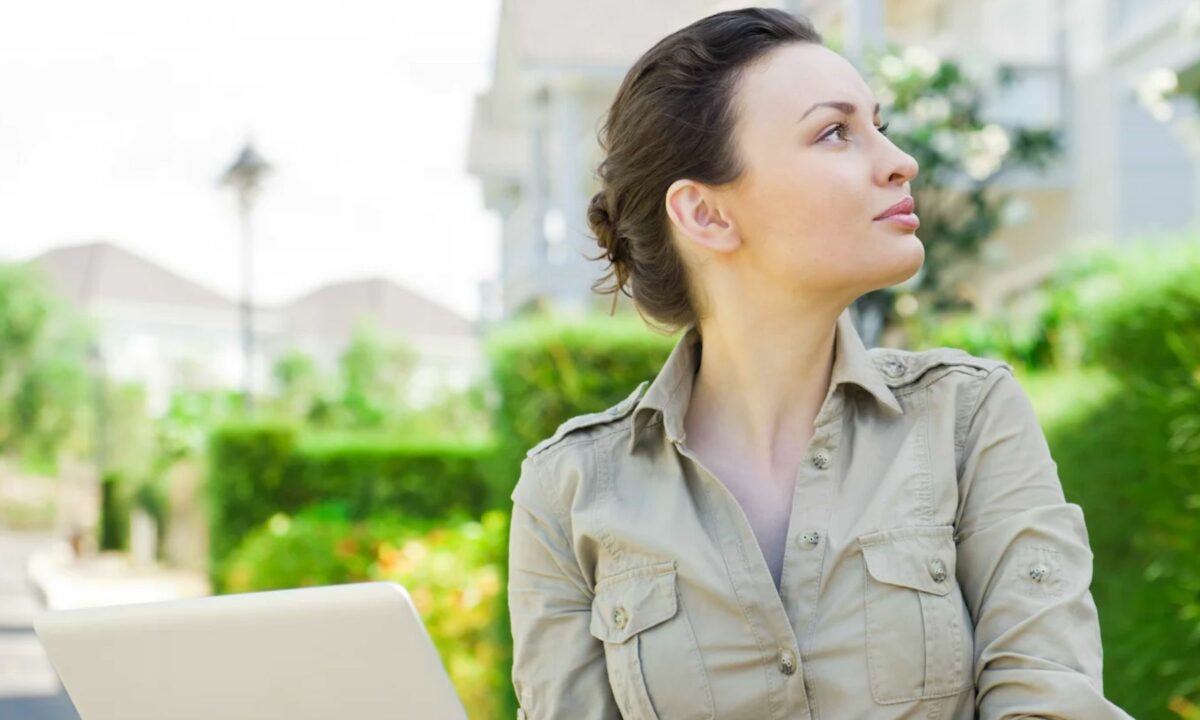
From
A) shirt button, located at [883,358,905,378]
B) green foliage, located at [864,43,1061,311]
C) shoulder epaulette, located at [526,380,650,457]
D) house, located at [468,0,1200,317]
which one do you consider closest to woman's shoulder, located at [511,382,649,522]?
shoulder epaulette, located at [526,380,650,457]

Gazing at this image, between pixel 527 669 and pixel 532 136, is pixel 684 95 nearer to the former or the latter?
pixel 527 669

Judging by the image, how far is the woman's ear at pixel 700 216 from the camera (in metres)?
2.15

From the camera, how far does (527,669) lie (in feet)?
6.93

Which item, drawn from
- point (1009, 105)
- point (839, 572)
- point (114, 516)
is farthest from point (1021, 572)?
point (114, 516)

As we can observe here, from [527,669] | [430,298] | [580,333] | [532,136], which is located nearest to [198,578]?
[532,136]

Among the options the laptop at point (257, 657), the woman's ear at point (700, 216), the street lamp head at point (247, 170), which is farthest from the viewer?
the street lamp head at point (247, 170)

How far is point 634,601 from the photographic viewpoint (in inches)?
79.8

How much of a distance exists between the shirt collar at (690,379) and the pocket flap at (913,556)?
0.20 m

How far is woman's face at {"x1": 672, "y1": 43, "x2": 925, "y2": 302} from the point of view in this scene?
2012 millimetres

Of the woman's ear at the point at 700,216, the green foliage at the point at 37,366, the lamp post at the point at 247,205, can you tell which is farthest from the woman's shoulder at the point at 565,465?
the green foliage at the point at 37,366

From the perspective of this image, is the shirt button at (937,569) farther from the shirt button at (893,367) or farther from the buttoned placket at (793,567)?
the shirt button at (893,367)

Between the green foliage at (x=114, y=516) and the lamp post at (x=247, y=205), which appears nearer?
the lamp post at (x=247, y=205)

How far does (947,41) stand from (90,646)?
52.8ft

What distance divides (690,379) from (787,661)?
51 centimetres
